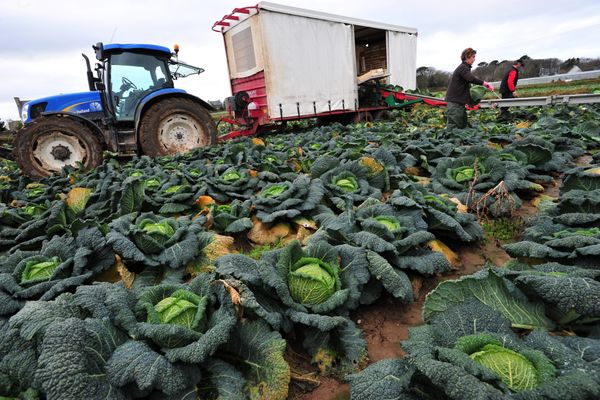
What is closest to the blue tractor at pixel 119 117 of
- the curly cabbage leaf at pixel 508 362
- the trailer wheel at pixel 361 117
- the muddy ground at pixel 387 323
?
the trailer wheel at pixel 361 117

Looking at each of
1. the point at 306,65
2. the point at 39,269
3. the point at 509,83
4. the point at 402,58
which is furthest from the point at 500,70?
the point at 39,269

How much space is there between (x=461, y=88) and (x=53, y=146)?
30.1 feet

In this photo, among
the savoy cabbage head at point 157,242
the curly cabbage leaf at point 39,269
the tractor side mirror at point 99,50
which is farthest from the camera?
the tractor side mirror at point 99,50

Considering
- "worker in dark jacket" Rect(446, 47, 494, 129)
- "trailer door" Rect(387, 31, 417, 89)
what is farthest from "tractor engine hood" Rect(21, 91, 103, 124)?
"trailer door" Rect(387, 31, 417, 89)

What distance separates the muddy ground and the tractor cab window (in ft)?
26.4

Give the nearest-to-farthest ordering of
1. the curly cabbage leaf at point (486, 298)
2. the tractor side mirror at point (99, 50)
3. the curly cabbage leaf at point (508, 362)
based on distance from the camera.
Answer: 1. the curly cabbage leaf at point (508, 362)
2. the curly cabbage leaf at point (486, 298)
3. the tractor side mirror at point (99, 50)

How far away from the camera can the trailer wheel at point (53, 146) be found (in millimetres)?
6645

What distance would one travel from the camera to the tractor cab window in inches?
313

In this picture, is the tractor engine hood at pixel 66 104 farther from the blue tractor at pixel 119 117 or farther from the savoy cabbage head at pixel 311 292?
the savoy cabbage head at pixel 311 292

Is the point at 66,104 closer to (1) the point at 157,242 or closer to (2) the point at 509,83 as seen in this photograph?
(1) the point at 157,242

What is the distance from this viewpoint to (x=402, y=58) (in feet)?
48.4

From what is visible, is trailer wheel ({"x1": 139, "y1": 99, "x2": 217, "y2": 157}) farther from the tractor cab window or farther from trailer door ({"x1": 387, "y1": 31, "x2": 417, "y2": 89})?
trailer door ({"x1": 387, "y1": 31, "x2": 417, "y2": 89})

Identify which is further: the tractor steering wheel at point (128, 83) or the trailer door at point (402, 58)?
the trailer door at point (402, 58)

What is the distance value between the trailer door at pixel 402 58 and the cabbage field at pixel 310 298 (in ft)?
37.6
